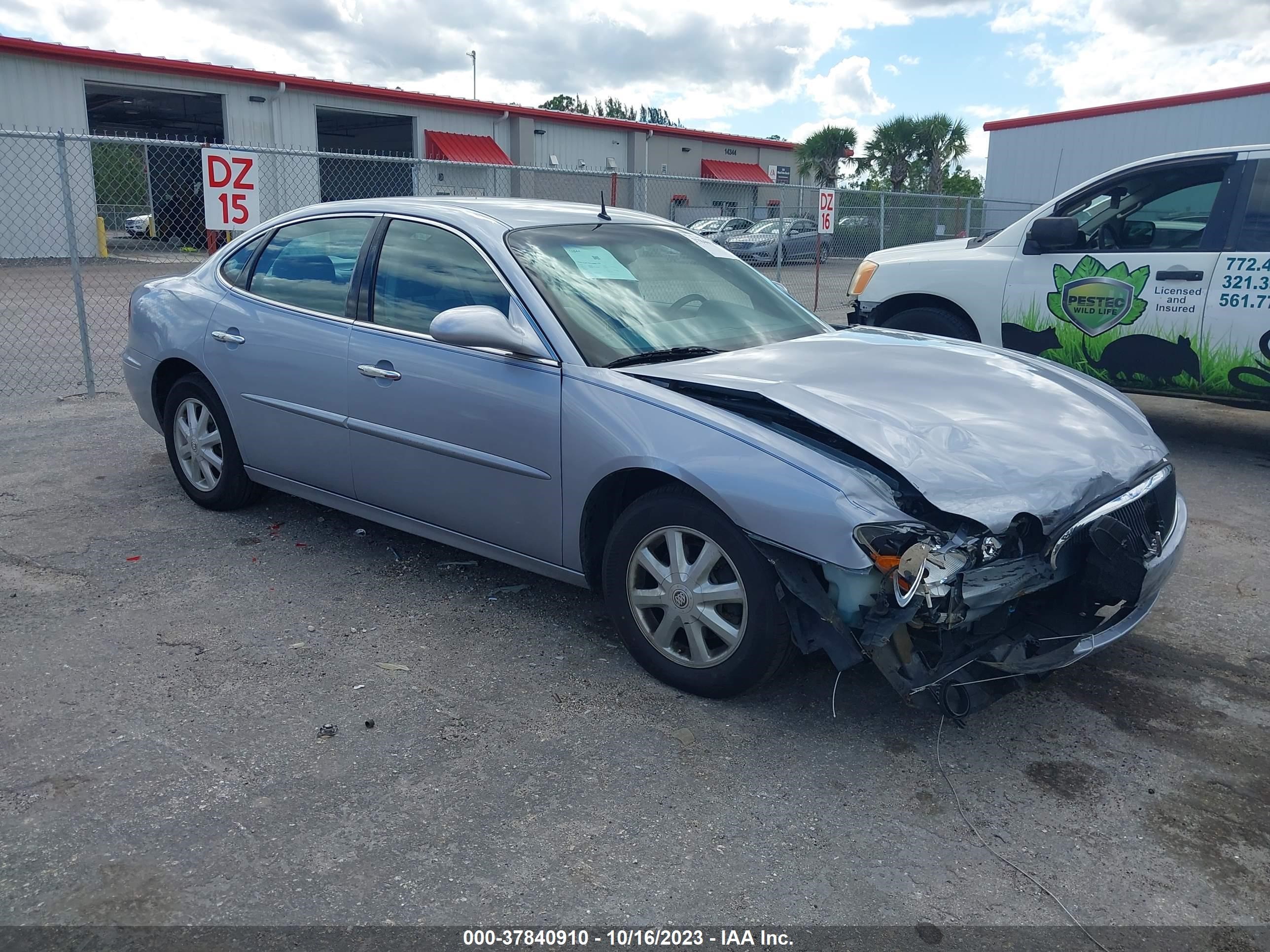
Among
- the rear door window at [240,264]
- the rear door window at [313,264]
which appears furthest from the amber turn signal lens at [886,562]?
the rear door window at [240,264]

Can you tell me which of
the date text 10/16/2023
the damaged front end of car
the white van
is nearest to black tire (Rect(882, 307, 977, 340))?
the white van

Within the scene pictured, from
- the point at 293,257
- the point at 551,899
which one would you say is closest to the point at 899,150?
the point at 293,257

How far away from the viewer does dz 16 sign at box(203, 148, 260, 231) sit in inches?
320

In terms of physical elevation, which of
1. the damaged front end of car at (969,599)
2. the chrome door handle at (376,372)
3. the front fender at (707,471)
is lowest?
the damaged front end of car at (969,599)

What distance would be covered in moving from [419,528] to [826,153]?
42.4 m

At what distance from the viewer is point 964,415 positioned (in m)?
3.56

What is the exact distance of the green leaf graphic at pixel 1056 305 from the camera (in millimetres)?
7125

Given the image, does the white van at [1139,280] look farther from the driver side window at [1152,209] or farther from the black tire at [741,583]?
the black tire at [741,583]

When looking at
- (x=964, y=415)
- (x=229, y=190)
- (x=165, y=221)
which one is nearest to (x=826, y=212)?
(x=229, y=190)

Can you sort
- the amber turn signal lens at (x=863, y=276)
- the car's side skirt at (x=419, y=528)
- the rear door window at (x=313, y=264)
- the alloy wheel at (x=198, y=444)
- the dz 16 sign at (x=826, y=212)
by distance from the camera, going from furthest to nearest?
the dz 16 sign at (x=826, y=212), the amber turn signal lens at (x=863, y=276), the alloy wheel at (x=198, y=444), the rear door window at (x=313, y=264), the car's side skirt at (x=419, y=528)

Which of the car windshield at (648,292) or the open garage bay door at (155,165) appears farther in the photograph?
the open garage bay door at (155,165)

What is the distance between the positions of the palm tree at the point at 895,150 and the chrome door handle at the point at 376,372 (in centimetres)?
3846

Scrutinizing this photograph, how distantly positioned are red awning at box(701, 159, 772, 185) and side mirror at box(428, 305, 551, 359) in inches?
1473

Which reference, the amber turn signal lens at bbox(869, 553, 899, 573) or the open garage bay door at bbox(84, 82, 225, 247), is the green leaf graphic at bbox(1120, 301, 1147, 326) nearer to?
the amber turn signal lens at bbox(869, 553, 899, 573)
